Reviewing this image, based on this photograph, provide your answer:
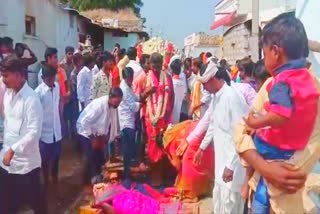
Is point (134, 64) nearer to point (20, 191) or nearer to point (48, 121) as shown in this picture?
point (48, 121)

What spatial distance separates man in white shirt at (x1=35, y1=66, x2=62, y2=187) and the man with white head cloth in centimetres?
261

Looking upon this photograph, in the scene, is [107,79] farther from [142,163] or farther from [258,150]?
[258,150]

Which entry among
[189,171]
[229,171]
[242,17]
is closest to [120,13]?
[242,17]

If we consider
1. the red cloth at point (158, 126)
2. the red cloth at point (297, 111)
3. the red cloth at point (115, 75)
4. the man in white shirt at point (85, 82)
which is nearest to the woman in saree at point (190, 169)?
the red cloth at point (158, 126)

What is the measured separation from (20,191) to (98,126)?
235 centimetres

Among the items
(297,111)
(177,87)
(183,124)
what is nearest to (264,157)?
(297,111)

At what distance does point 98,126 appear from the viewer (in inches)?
299

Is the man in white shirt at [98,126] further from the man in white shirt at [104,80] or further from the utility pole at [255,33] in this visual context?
the utility pole at [255,33]

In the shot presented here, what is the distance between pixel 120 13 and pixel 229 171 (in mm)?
37592

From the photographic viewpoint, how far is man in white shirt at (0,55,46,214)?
5.03m

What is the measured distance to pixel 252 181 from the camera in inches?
106

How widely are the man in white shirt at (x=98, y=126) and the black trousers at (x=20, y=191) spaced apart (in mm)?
2019

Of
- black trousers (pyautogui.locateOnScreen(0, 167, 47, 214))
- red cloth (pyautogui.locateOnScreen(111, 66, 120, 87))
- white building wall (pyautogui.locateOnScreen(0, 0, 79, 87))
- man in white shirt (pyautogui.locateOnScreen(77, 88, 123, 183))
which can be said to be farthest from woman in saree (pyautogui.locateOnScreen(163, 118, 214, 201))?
white building wall (pyautogui.locateOnScreen(0, 0, 79, 87))

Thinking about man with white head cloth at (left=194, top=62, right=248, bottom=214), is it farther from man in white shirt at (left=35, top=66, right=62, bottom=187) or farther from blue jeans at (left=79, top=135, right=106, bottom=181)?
blue jeans at (left=79, top=135, right=106, bottom=181)
